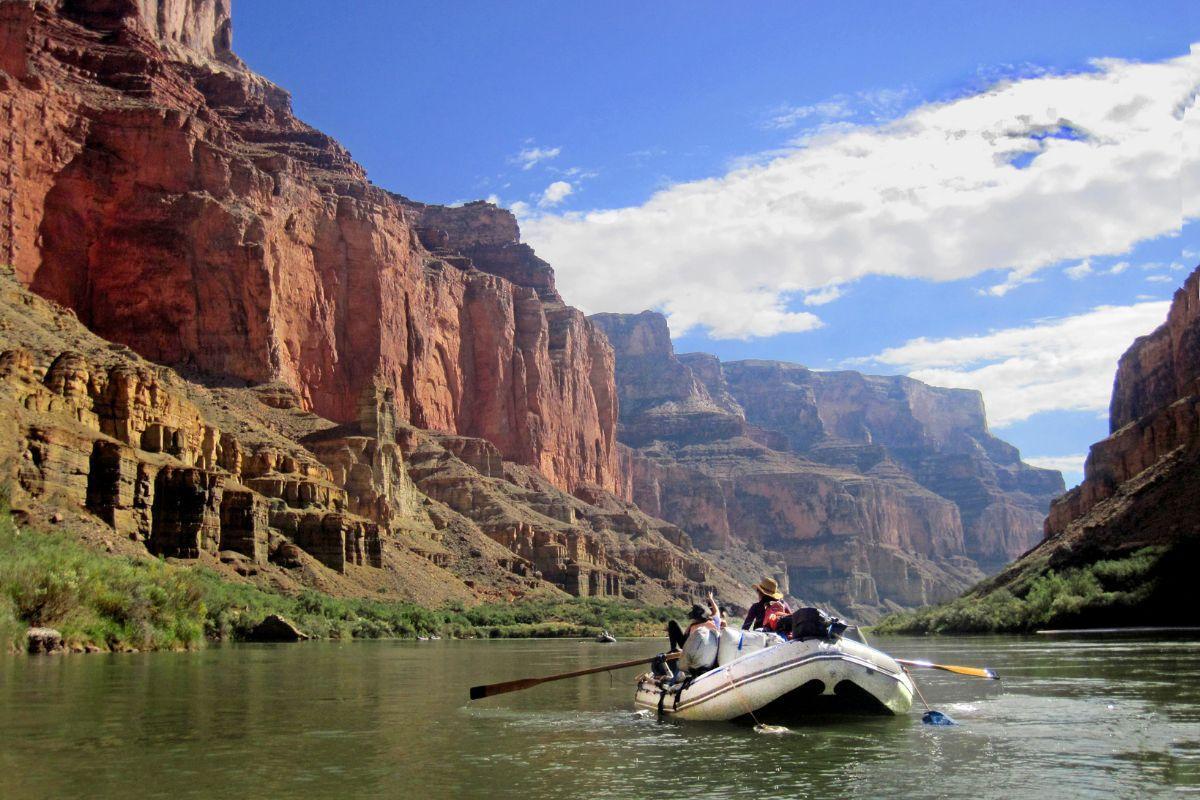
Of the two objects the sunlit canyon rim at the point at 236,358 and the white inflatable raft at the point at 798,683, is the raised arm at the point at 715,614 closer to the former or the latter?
the white inflatable raft at the point at 798,683

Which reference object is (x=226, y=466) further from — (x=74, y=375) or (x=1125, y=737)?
(x=1125, y=737)

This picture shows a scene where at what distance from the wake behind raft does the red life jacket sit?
57cm

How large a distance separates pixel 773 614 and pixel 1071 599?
53.9 m

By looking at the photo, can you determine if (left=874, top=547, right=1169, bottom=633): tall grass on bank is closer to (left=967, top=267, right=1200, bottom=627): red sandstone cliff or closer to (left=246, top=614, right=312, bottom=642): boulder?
(left=967, top=267, right=1200, bottom=627): red sandstone cliff

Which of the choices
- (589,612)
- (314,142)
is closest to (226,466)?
(589,612)

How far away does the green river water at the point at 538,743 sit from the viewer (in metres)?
15.9

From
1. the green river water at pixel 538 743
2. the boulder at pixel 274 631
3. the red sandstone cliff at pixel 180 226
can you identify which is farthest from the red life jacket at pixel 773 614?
the red sandstone cliff at pixel 180 226

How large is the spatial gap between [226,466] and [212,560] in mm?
16664

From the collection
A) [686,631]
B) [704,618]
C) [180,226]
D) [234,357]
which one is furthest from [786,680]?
[180,226]

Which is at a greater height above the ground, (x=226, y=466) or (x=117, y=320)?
(x=117, y=320)

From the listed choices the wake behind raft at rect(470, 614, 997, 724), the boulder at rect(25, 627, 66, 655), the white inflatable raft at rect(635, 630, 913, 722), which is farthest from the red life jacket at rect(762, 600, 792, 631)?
the boulder at rect(25, 627, 66, 655)

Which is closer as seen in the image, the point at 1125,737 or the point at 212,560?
the point at 1125,737

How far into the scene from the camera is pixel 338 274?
151m

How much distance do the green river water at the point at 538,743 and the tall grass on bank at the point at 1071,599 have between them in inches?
1428
